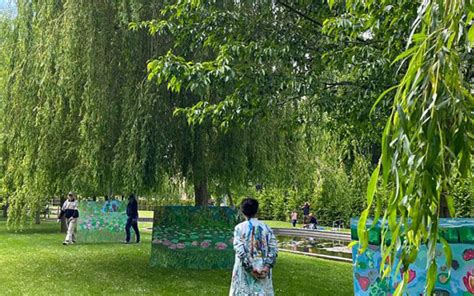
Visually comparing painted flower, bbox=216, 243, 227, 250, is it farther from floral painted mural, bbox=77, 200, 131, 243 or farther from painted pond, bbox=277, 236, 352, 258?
floral painted mural, bbox=77, 200, 131, 243

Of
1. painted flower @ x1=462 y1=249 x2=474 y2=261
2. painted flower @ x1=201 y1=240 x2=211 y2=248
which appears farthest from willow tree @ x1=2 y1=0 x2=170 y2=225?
painted flower @ x1=462 y1=249 x2=474 y2=261

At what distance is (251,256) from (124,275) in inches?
238

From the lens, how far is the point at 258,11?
8664 mm

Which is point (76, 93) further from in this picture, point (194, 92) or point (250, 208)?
point (250, 208)

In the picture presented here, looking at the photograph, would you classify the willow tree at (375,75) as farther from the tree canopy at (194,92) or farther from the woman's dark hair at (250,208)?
the woman's dark hair at (250,208)

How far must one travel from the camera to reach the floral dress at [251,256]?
4.89 meters

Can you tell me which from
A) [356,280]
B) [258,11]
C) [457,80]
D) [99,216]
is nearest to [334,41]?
[258,11]

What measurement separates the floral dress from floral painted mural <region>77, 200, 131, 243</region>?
1291 cm

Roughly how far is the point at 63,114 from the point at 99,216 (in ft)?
27.8

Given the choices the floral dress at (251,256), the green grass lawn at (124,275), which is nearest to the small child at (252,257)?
the floral dress at (251,256)

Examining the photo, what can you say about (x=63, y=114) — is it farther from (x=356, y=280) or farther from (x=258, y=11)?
(x=356, y=280)

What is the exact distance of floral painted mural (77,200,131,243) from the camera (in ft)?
56.6

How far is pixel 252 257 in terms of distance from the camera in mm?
4898

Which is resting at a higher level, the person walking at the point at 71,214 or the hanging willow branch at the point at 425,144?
the hanging willow branch at the point at 425,144
